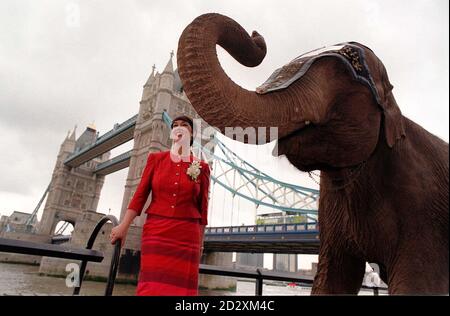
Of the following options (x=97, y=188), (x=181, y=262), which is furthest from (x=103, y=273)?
(x=97, y=188)

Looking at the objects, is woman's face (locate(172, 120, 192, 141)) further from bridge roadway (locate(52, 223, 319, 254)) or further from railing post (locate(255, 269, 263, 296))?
bridge roadway (locate(52, 223, 319, 254))

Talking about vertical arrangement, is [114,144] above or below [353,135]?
above

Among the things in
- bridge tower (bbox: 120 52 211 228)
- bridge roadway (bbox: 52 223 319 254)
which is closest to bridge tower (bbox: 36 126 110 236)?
bridge tower (bbox: 120 52 211 228)

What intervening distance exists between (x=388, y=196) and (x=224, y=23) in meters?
0.74

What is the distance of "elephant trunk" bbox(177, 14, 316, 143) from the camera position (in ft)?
2.71

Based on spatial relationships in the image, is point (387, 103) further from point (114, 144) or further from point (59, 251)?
point (114, 144)

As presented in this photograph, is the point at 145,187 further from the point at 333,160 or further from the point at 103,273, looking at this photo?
the point at 103,273

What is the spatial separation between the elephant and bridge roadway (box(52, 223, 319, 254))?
1591 centimetres

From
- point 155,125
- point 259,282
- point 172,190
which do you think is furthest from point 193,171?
point 155,125

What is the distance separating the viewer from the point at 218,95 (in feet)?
2.71

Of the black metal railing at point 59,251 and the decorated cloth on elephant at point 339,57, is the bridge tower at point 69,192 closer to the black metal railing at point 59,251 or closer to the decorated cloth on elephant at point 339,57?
the black metal railing at point 59,251

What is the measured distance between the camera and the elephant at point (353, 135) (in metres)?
0.85

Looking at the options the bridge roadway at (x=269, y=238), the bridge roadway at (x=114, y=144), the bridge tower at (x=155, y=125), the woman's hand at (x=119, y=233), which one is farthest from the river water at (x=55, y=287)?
the bridge roadway at (x=114, y=144)

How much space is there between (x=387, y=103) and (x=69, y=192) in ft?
148
